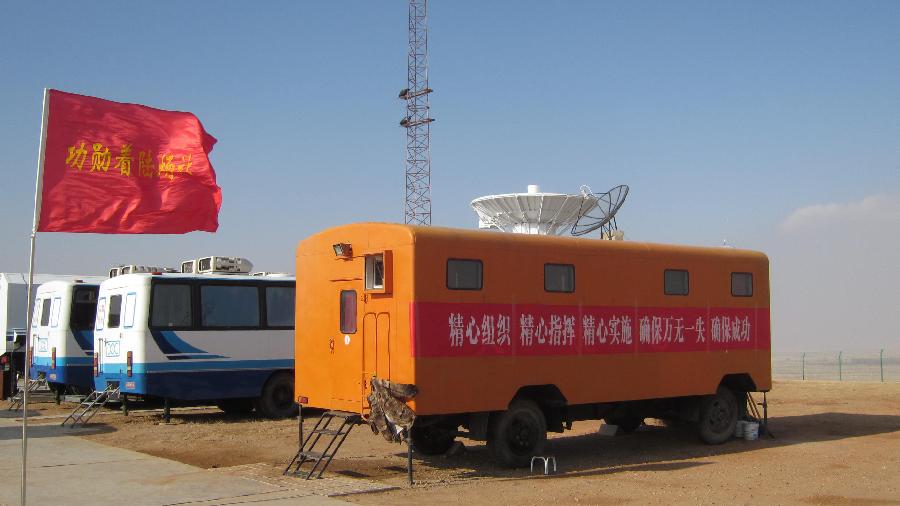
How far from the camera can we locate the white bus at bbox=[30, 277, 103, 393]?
20469 millimetres

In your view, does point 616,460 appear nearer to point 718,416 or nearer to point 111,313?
point 718,416

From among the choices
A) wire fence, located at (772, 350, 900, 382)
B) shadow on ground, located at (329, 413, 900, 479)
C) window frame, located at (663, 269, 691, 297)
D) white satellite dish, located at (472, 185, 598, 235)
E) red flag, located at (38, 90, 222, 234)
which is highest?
white satellite dish, located at (472, 185, 598, 235)

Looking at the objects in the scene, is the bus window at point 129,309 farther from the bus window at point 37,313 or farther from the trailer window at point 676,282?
the trailer window at point 676,282

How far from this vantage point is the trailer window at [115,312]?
18.0 metres

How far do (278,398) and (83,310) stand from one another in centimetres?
520

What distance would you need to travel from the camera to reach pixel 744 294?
1554cm

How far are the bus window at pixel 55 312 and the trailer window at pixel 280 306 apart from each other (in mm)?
5334

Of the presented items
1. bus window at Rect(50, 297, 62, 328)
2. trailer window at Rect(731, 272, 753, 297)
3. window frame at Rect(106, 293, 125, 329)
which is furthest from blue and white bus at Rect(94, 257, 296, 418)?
trailer window at Rect(731, 272, 753, 297)

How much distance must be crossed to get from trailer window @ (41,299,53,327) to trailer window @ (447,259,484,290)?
43.3 ft

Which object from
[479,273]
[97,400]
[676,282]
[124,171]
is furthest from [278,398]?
[124,171]

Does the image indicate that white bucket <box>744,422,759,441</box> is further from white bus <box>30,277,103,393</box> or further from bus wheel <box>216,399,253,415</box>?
white bus <box>30,277,103,393</box>

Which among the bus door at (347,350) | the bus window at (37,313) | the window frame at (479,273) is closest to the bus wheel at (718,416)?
the window frame at (479,273)

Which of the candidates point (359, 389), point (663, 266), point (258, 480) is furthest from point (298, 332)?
point (663, 266)

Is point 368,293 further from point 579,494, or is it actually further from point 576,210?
point 576,210
